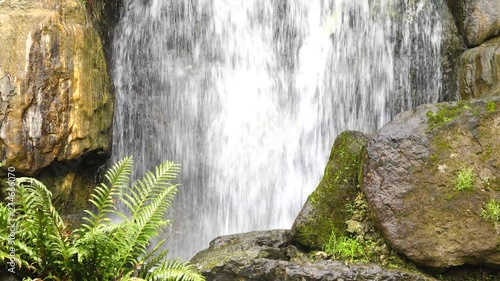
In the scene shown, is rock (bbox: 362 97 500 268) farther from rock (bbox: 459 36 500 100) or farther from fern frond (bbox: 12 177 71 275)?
fern frond (bbox: 12 177 71 275)

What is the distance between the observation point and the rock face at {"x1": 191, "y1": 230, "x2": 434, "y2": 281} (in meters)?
5.22

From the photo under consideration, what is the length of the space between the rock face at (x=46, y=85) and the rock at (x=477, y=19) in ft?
18.2

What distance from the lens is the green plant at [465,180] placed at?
530cm

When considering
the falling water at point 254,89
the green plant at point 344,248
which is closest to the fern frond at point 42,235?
the green plant at point 344,248

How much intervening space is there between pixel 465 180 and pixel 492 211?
0.38 m

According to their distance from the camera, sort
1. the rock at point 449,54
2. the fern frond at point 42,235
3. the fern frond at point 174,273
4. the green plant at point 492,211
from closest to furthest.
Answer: the fern frond at point 42,235 < the fern frond at point 174,273 < the green plant at point 492,211 < the rock at point 449,54

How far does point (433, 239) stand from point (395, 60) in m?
4.05

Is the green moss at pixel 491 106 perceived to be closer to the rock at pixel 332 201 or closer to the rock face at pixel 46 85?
the rock at pixel 332 201

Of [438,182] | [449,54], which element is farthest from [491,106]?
[449,54]

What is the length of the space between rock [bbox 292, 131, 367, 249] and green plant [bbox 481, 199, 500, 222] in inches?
51.7

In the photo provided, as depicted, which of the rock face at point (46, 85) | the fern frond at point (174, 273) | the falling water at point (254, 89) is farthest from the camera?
the falling water at point (254, 89)

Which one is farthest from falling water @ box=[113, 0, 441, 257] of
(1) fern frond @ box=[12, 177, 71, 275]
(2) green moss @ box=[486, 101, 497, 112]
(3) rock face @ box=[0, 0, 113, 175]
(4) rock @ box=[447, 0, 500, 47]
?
(1) fern frond @ box=[12, 177, 71, 275]

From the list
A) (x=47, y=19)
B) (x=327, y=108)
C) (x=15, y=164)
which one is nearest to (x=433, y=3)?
(x=327, y=108)

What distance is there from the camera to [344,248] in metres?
5.62
